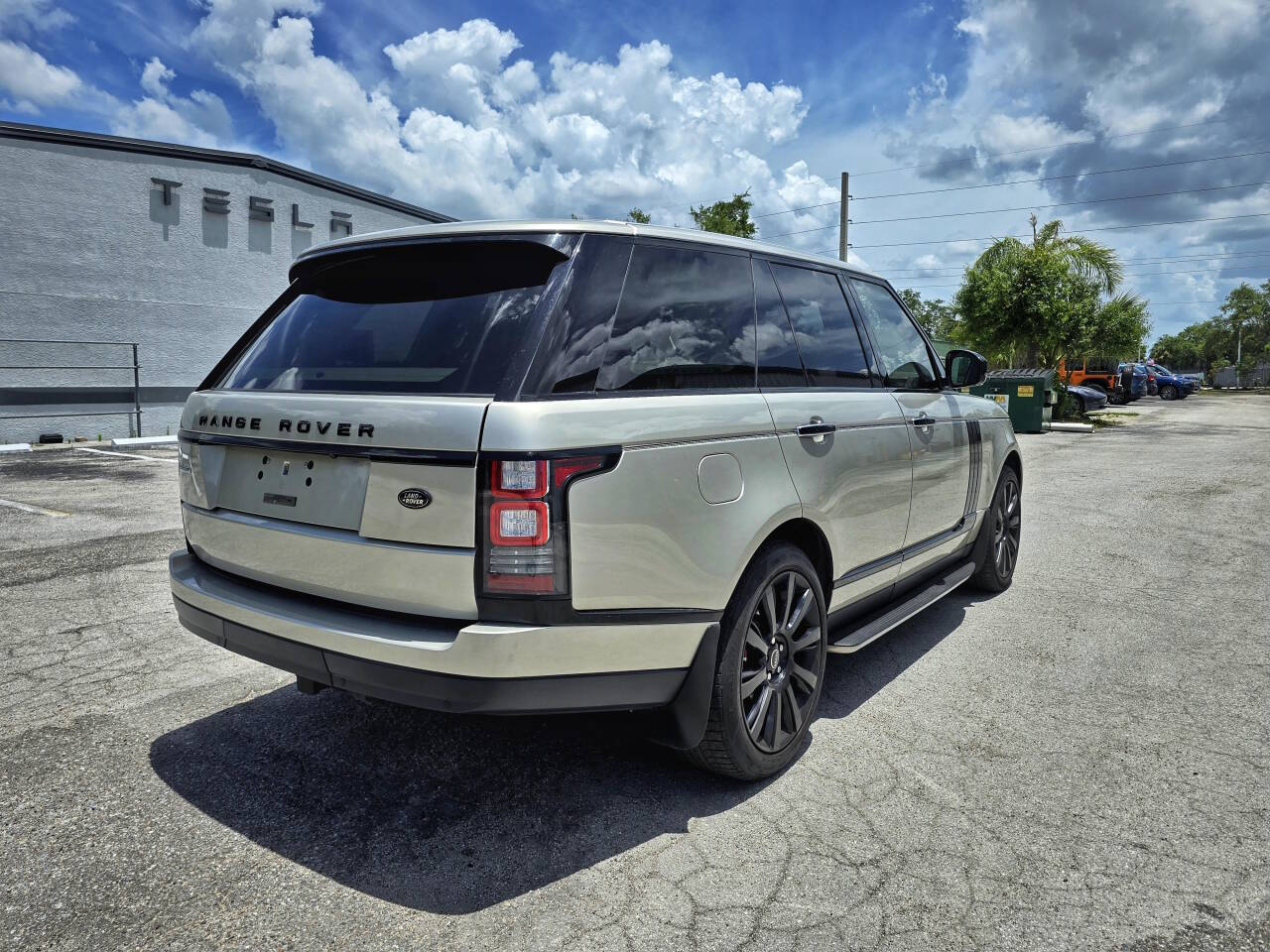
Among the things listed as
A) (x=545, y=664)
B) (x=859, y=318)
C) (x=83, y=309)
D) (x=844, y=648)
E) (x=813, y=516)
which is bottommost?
(x=844, y=648)

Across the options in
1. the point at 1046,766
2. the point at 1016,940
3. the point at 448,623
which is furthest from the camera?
the point at 1046,766

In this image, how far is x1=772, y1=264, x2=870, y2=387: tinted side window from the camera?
11.3 ft

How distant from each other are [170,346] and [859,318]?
18.1 meters

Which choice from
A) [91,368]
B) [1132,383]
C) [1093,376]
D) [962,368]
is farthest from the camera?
[1132,383]

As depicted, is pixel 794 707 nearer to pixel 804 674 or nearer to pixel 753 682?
pixel 804 674

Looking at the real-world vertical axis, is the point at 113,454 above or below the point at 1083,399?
below

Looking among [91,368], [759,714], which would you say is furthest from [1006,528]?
[91,368]

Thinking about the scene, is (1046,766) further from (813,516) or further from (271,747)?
(271,747)

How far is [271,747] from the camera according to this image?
3.16 meters

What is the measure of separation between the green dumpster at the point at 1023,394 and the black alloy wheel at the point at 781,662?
1820 cm

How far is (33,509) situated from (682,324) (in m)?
8.15

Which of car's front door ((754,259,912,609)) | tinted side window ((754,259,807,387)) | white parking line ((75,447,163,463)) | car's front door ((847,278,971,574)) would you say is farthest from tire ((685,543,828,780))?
white parking line ((75,447,163,463))

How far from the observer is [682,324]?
9.27 feet

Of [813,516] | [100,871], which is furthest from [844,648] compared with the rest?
[100,871]
